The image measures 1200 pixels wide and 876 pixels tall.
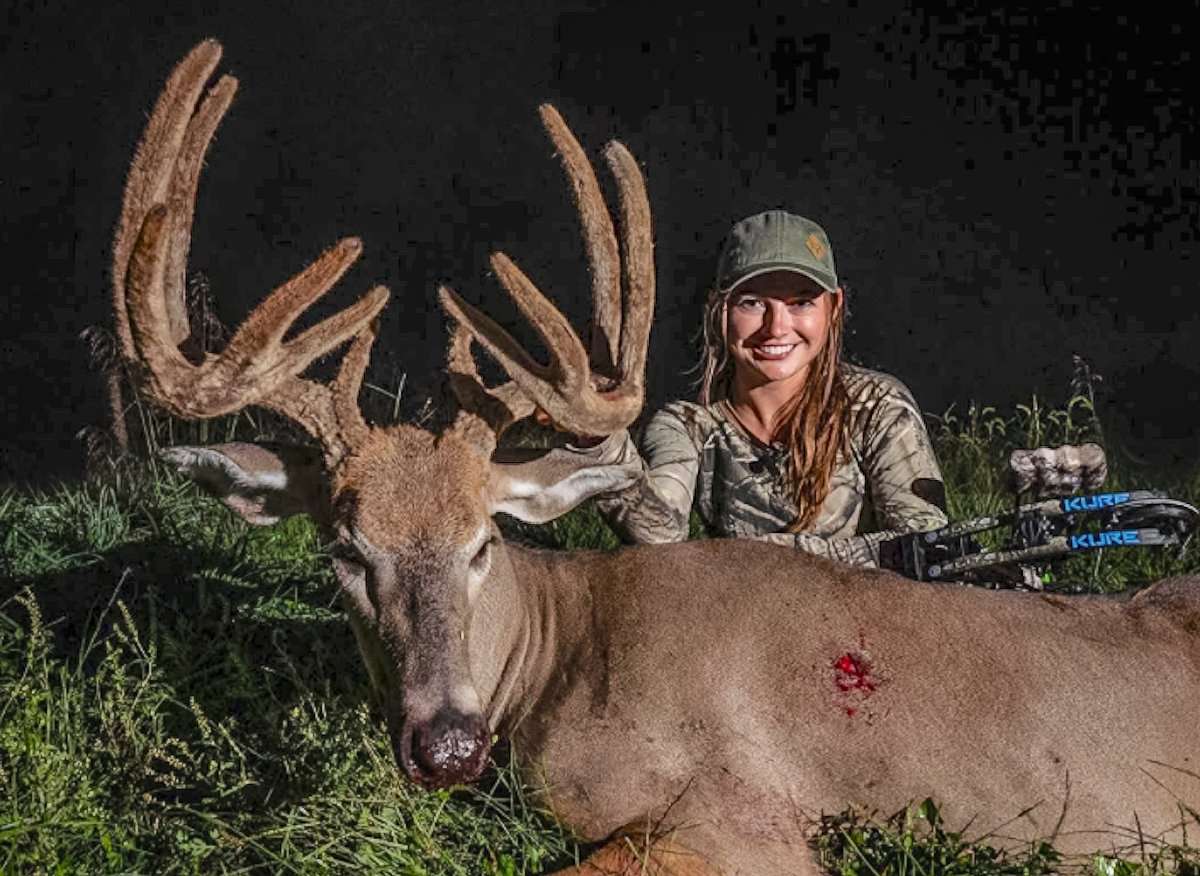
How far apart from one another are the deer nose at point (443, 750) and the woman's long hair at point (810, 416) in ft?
6.60

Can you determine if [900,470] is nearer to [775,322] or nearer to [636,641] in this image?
[775,322]

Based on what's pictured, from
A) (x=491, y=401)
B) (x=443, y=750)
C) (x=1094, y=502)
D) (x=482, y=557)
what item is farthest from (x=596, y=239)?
(x=1094, y=502)

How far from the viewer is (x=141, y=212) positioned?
140 inches

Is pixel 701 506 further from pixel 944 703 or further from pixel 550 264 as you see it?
pixel 550 264

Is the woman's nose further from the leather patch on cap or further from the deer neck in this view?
the deer neck

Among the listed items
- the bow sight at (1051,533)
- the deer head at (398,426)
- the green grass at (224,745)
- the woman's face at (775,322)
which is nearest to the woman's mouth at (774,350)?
the woman's face at (775,322)

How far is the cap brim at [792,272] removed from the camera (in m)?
4.89

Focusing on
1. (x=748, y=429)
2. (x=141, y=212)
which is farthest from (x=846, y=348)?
(x=141, y=212)

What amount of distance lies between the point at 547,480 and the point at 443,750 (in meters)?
0.94

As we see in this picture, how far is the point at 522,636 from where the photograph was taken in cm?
393

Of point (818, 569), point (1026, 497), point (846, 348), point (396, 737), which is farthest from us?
point (846, 348)

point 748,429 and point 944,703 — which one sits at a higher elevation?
point 748,429

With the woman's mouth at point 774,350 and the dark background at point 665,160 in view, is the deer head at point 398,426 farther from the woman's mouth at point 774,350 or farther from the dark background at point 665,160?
the dark background at point 665,160

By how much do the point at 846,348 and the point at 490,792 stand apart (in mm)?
6006
